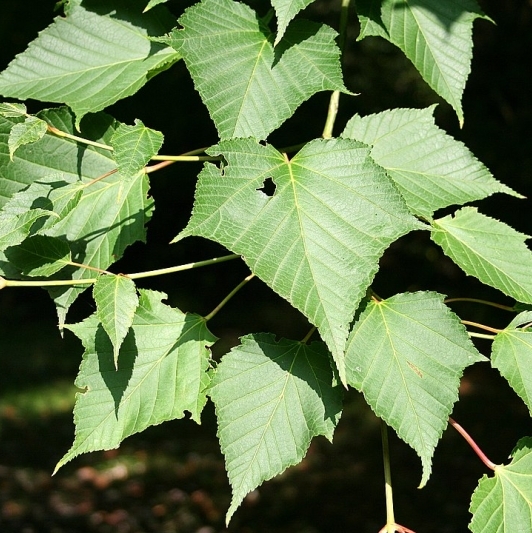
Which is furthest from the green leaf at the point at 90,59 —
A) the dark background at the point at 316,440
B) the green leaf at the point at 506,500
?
the dark background at the point at 316,440

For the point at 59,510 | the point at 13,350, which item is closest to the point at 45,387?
the point at 13,350

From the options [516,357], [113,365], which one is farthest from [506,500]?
[113,365]

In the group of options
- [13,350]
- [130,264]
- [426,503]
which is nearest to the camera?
[426,503]

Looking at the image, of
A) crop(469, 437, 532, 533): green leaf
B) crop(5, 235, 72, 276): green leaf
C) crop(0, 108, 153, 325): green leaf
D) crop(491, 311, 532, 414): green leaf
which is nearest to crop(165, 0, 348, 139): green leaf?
crop(0, 108, 153, 325): green leaf

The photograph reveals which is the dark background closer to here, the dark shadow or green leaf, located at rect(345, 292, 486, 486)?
the dark shadow

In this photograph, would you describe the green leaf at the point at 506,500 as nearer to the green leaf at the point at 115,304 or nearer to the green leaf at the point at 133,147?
the green leaf at the point at 115,304

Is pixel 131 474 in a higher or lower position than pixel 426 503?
lower

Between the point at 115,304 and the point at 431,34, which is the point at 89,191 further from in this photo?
the point at 431,34

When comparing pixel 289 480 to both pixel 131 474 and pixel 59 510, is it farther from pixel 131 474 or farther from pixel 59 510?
pixel 59 510
